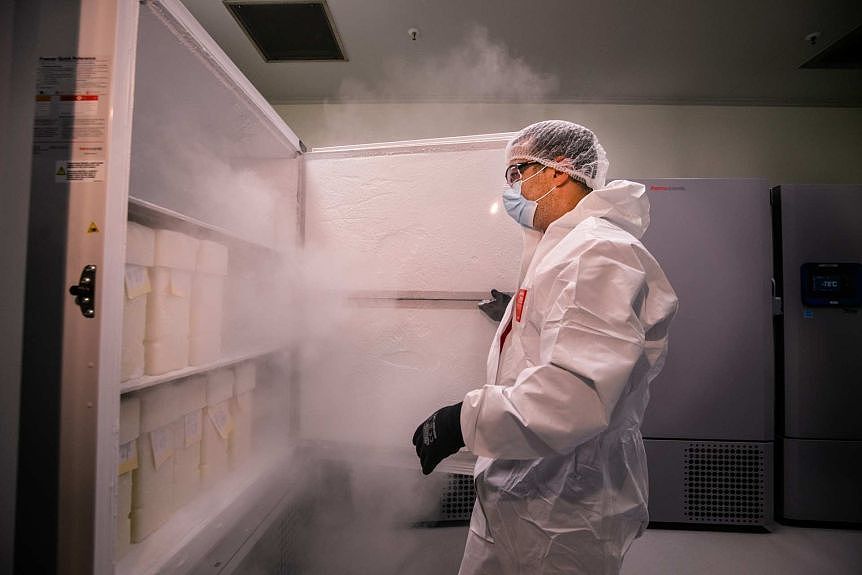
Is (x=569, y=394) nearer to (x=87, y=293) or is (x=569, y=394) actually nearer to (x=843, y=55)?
(x=87, y=293)

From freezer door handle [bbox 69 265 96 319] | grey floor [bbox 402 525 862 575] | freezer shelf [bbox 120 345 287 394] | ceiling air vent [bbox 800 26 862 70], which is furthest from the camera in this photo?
ceiling air vent [bbox 800 26 862 70]

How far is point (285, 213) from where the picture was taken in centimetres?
170

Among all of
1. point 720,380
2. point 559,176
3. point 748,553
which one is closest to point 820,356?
point 720,380

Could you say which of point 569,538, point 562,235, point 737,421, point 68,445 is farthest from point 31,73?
point 737,421

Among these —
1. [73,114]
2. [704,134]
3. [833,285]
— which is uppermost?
[704,134]

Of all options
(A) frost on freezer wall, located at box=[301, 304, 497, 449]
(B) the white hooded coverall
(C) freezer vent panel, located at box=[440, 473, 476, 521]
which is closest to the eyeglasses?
(B) the white hooded coverall

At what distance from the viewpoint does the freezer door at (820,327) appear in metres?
2.07

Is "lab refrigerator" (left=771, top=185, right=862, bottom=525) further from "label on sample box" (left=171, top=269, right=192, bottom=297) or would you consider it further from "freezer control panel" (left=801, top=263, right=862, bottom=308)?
"label on sample box" (left=171, top=269, right=192, bottom=297)

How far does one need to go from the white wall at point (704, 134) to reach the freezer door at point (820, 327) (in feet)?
3.42

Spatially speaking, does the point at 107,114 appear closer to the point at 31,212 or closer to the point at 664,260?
the point at 31,212

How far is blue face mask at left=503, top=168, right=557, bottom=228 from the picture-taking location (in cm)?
119

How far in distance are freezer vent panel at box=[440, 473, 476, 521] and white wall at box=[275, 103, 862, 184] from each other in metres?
2.38

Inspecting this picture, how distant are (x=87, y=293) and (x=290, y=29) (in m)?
2.13

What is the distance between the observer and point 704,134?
3082mm
